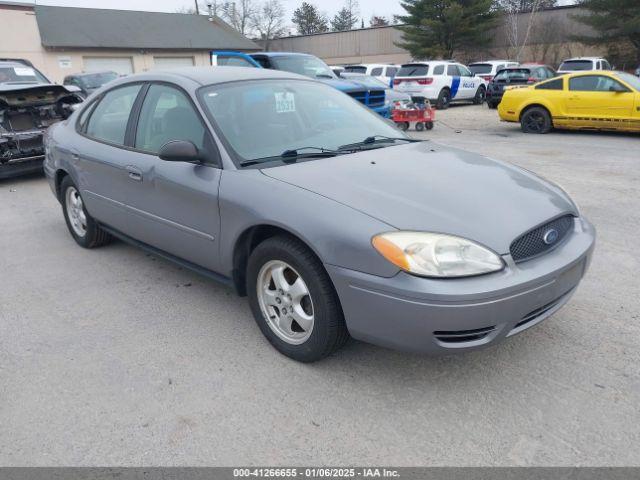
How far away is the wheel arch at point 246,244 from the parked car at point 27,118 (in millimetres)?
6323

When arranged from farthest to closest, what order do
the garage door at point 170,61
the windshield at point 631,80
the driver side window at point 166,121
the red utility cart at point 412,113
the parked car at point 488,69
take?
the garage door at point 170,61 → the parked car at point 488,69 → the red utility cart at point 412,113 → the windshield at point 631,80 → the driver side window at point 166,121

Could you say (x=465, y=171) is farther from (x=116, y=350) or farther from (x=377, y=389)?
(x=116, y=350)

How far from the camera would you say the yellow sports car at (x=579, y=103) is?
36.3 ft

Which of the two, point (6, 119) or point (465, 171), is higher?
point (465, 171)

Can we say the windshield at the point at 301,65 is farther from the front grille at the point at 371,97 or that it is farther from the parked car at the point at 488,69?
the parked car at the point at 488,69

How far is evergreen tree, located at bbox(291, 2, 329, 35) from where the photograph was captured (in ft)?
237

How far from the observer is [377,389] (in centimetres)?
278

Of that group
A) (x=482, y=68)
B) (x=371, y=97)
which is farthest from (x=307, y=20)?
(x=371, y=97)

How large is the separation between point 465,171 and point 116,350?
240 centimetres

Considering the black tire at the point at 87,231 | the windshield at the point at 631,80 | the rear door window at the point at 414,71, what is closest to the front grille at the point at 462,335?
the black tire at the point at 87,231

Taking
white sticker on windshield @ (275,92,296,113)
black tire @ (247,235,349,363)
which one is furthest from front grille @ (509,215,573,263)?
white sticker on windshield @ (275,92,296,113)

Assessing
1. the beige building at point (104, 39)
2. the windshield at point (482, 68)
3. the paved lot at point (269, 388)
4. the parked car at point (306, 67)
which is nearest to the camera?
the paved lot at point (269, 388)

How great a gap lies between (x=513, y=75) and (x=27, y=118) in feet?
49.0

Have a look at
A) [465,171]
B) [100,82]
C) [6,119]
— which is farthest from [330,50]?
[465,171]
